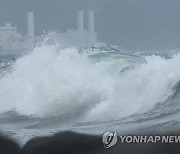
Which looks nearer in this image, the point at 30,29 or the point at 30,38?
the point at 30,38

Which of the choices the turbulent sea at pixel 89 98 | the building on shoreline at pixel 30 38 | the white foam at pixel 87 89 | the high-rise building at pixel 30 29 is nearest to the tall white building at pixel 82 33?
the building on shoreline at pixel 30 38

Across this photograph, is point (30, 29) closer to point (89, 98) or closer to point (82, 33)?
point (82, 33)

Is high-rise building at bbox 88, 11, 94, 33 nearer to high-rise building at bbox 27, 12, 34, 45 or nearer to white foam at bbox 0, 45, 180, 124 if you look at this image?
high-rise building at bbox 27, 12, 34, 45

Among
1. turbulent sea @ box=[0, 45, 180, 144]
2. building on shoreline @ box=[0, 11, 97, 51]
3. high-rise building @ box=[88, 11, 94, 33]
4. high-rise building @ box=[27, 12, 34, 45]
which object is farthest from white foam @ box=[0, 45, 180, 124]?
high-rise building @ box=[88, 11, 94, 33]

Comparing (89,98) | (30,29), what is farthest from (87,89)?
(30,29)

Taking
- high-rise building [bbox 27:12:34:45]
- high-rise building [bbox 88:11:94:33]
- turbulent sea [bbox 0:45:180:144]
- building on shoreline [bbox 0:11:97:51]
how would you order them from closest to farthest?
turbulent sea [bbox 0:45:180:144] < building on shoreline [bbox 0:11:97:51] < high-rise building [bbox 27:12:34:45] < high-rise building [bbox 88:11:94:33]

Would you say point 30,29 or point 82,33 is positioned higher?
point 30,29

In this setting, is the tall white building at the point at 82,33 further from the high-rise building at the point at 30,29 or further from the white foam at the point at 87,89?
the white foam at the point at 87,89

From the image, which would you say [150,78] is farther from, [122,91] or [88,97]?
[88,97]

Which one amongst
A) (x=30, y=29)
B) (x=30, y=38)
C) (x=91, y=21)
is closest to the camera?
(x=30, y=38)
